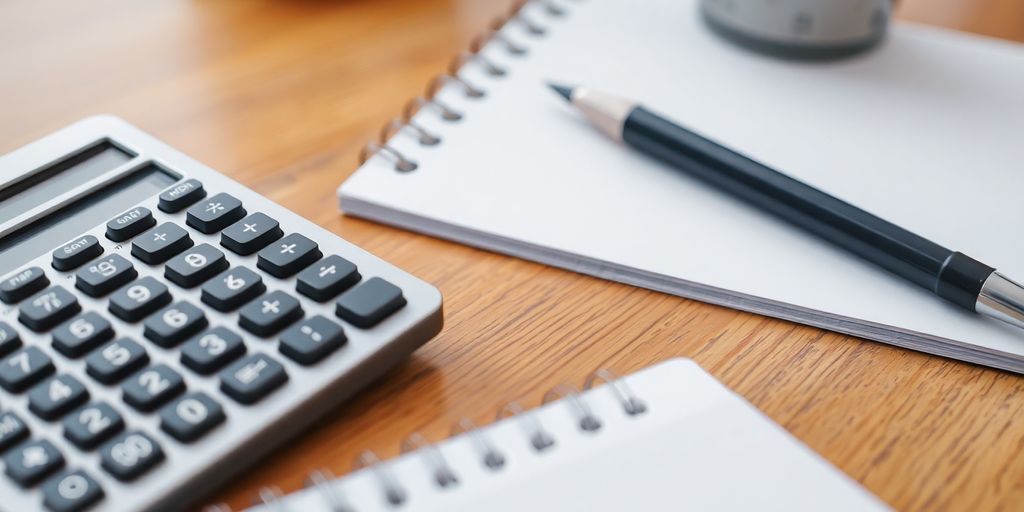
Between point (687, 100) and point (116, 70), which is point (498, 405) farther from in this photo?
point (116, 70)

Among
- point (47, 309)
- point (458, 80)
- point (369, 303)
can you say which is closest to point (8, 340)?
point (47, 309)

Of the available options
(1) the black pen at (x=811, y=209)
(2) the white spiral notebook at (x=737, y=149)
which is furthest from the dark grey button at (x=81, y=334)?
(1) the black pen at (x=811, y=209)

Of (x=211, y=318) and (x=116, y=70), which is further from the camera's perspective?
(x=116, y=70)

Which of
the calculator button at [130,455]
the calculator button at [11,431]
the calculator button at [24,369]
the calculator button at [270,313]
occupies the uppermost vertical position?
the calculator button at [270,313]

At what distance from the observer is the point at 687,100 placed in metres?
0.52

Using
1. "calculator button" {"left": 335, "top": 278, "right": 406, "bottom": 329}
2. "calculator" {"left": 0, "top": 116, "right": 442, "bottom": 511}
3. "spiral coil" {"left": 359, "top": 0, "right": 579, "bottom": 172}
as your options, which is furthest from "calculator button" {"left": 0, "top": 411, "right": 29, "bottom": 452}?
"spiral coil" {"left": 359, "top": 0, "right": 579, "bottom": 172}

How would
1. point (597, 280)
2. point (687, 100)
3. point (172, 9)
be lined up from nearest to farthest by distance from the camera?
point (597, 280) → point (687, 100) → point (172, 9)

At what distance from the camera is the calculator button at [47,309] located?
0.32 meters

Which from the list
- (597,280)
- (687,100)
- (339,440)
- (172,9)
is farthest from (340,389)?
(172,9)

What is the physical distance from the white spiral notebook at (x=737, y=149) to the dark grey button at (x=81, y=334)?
0.46 feet

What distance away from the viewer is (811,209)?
1.35 feet

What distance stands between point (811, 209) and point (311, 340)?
0.22m

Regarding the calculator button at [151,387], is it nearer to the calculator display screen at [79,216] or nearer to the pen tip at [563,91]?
the calculator display screen at [79,216]

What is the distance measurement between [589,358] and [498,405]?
0.14 feet
